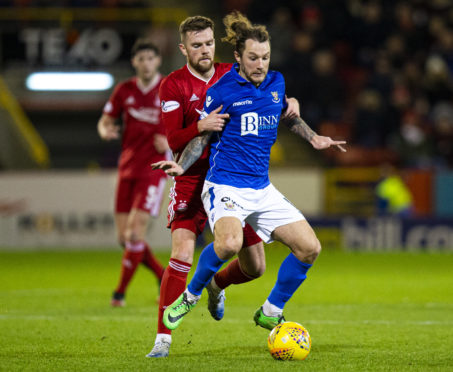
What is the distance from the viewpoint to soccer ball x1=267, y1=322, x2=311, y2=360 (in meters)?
5.74

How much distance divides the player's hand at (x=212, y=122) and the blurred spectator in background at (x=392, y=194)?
1276 cm

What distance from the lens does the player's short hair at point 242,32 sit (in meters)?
6.02

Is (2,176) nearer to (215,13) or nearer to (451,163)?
(215,13)

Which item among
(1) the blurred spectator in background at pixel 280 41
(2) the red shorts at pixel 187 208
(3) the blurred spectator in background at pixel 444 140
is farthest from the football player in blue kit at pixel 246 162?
(1) the blurred spectator in background at pixel 280 41

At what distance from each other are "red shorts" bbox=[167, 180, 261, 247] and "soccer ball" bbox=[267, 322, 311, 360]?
0.99 meters

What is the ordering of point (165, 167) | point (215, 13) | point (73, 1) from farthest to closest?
point (215, 13), point (73, 1), point (165, 167)

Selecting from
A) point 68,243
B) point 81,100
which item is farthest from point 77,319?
point 81,100

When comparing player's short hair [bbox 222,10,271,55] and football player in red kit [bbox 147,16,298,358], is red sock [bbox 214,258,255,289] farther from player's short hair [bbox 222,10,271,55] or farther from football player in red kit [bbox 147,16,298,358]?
player's short hair [bbox 222,10,271,55]

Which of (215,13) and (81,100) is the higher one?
(215,13)

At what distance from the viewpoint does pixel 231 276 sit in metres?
6.60

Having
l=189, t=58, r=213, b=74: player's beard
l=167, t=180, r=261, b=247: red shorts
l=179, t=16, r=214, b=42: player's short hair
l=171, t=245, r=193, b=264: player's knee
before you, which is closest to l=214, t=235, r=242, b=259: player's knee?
l=171, t=245, r=193, b=264: player's knee

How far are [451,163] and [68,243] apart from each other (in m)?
8.50

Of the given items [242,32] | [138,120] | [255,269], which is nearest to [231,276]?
[255,269]

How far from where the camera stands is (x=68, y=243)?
700 inches
